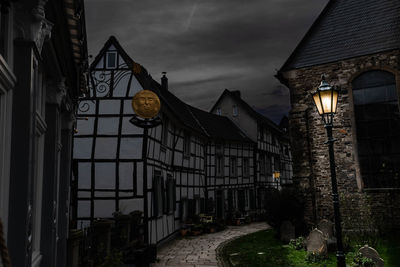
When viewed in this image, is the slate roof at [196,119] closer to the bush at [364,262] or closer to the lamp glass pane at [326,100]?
the lamp glass pane at [326,100]

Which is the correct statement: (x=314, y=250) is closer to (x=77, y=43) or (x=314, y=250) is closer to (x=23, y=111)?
(x=77, y=43)

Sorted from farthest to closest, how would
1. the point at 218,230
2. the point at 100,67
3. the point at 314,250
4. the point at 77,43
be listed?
1. the point at 218,230
2. the point at 100,67
3. the point at 314,250
4. the point at 77,43

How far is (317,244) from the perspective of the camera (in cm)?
964

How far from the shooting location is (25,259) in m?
2.65

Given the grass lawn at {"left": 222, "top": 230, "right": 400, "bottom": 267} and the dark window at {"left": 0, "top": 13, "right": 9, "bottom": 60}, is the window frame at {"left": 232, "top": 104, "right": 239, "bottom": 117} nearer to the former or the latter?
the grass lawn at {"left": 222, "top": 230, "right": 400, "bottom": 267}

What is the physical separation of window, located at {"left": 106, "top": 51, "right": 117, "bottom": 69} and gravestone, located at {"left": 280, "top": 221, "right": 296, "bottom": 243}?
8.91m

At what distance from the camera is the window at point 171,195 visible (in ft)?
50.4

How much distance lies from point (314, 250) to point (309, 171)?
4.06m

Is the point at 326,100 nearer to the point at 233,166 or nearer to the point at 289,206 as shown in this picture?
the point at 289,206

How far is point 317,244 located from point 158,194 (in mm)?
6478

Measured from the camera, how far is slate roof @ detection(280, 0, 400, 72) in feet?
42.0

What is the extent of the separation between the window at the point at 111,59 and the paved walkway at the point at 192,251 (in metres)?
7.30

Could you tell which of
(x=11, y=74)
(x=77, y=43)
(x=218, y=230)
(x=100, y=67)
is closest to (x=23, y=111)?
(x=11, y=74)

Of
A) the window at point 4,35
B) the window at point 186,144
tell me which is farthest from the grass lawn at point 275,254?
the window at point 4,35
